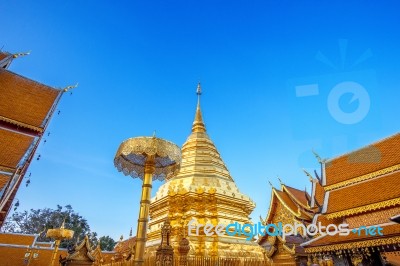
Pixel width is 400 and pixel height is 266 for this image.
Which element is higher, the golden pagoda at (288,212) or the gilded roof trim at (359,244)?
the golden pagoda at (288,212)

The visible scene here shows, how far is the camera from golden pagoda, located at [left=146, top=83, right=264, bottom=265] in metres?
13.3

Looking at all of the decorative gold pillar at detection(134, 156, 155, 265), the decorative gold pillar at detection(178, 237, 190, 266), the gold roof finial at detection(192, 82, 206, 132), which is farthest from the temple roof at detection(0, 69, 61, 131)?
the gold roof finial at detection(192, 82, 206, 132)

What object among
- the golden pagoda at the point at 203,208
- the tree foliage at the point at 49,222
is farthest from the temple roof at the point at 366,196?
the tree foliage at the point at 49,222

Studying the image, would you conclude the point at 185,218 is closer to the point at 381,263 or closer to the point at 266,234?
the point at 266,234

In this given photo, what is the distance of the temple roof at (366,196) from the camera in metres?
10.2

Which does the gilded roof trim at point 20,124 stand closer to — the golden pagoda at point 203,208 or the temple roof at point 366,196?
the golden pagoda at point 203,208

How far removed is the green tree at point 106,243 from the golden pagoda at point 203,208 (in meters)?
32.8

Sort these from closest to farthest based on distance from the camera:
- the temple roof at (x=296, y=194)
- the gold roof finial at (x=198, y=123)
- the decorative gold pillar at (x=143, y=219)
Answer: the decorative gold pillar at (x=143, y=219), the temple roof at (x=296, y=194), the gold roof finial at (x=198, y=123)

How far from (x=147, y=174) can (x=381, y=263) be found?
1145 centimetres

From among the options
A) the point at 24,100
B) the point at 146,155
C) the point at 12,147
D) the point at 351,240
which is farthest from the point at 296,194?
the point at 24,100

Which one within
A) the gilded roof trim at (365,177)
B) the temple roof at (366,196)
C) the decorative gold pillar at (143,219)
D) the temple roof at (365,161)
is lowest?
the decorative gold pillar at (143,219)

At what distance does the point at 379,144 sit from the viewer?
42.1ft

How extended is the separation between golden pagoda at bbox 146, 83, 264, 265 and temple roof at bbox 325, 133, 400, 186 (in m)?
5.08

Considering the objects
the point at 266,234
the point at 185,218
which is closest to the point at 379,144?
the point at 266,234
